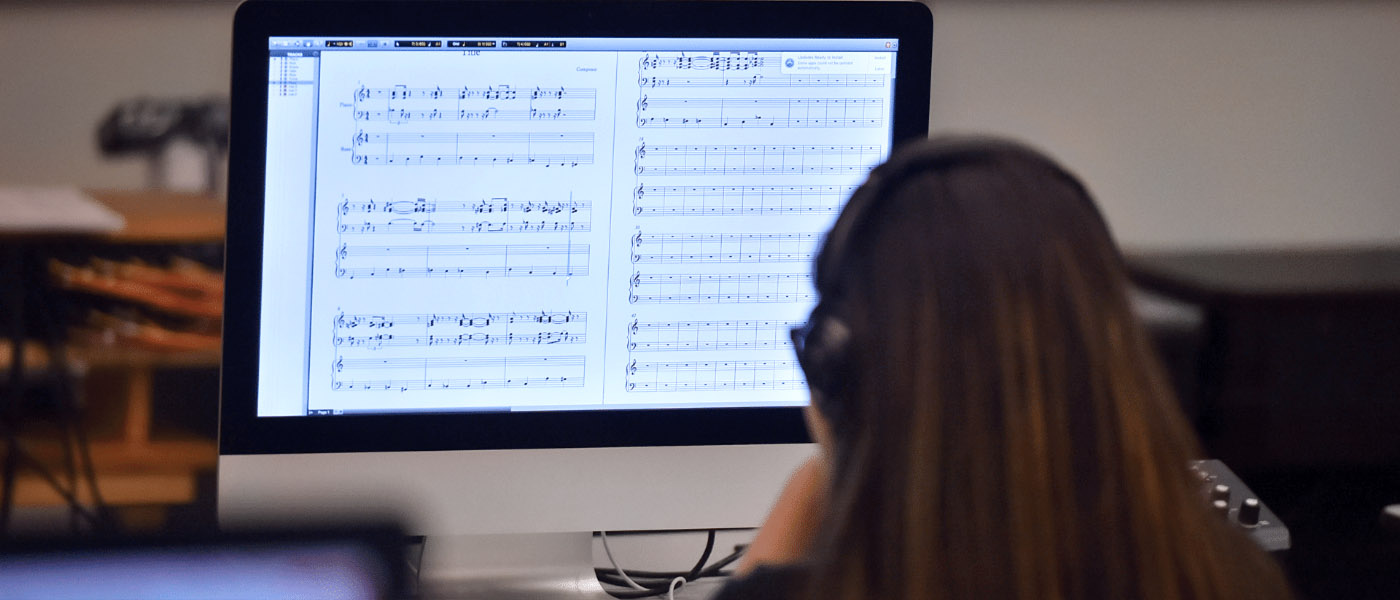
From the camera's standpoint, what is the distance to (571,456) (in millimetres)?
816

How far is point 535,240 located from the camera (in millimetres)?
790

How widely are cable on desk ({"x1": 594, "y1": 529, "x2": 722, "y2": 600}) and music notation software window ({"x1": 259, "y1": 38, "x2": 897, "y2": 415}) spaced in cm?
17

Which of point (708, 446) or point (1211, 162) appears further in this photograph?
point (1211, 162)

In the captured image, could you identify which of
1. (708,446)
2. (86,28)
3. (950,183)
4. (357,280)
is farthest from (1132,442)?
(86,28)

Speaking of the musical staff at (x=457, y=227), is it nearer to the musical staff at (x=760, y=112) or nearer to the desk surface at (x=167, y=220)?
the musical staff at (x=760, y=112)

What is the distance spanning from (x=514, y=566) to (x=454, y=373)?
0.55 ft

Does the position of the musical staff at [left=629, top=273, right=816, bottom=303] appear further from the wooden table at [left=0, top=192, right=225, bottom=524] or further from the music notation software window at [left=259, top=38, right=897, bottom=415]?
the wooden table at [left=0, top=192, right=225, bottom=524]

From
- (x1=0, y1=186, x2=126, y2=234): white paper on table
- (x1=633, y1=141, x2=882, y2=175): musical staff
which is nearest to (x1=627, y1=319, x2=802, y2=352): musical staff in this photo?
(x1=633, y1=141, x2=882, y2=175): musical staff

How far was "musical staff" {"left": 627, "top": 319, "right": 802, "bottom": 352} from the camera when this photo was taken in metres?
0.81

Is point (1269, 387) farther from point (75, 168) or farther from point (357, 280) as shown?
point (75, 168)

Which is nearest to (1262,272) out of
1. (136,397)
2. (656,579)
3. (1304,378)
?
(1304,378)

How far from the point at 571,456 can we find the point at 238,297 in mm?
236

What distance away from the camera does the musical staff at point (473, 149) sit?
765 mm

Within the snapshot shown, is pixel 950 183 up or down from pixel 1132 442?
up
